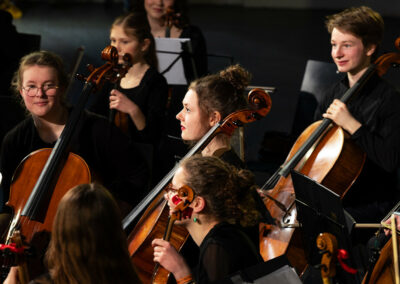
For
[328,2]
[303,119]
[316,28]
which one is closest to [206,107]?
[303,119]

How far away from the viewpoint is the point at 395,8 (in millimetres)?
7176

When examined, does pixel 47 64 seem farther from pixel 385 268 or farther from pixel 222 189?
pixel 385 268

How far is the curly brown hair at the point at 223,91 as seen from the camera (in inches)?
103

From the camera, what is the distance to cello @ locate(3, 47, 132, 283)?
2.37 m

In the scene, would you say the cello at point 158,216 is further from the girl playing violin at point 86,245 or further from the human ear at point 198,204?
the girl playing violin at point 86,245

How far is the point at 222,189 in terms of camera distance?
205 cm

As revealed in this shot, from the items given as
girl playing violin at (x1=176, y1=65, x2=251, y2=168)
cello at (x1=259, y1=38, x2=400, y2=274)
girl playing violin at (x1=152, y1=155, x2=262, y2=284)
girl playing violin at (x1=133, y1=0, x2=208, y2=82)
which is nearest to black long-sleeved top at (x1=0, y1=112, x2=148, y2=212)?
girl playing violin at (x1=176, y1=65, x2=251, y2=168)

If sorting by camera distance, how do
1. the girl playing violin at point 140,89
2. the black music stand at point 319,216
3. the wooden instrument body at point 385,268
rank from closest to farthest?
1. the black music stand at point 319,216
2. the wooden instrument body at point 385,268
3. the girl playing violin at point 140,89

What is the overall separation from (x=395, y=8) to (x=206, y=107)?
17.0ft

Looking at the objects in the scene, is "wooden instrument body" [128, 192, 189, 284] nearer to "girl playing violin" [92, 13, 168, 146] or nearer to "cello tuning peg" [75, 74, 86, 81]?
"cello tuning peg" [75, 74, 86, 81]

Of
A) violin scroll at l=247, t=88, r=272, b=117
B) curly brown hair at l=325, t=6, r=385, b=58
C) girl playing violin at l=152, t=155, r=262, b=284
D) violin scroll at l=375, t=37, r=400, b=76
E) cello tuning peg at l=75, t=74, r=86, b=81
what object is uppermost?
curly brown hair at l=325, t=6, r=385, b=58

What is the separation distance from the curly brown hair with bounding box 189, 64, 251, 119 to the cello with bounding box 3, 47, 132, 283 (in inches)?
19.4

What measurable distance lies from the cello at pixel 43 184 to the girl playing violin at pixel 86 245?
2.46ft

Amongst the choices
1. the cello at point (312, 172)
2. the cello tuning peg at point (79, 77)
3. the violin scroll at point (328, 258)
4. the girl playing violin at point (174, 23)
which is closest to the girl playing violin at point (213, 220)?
the violin scroll at point (328, 258)
